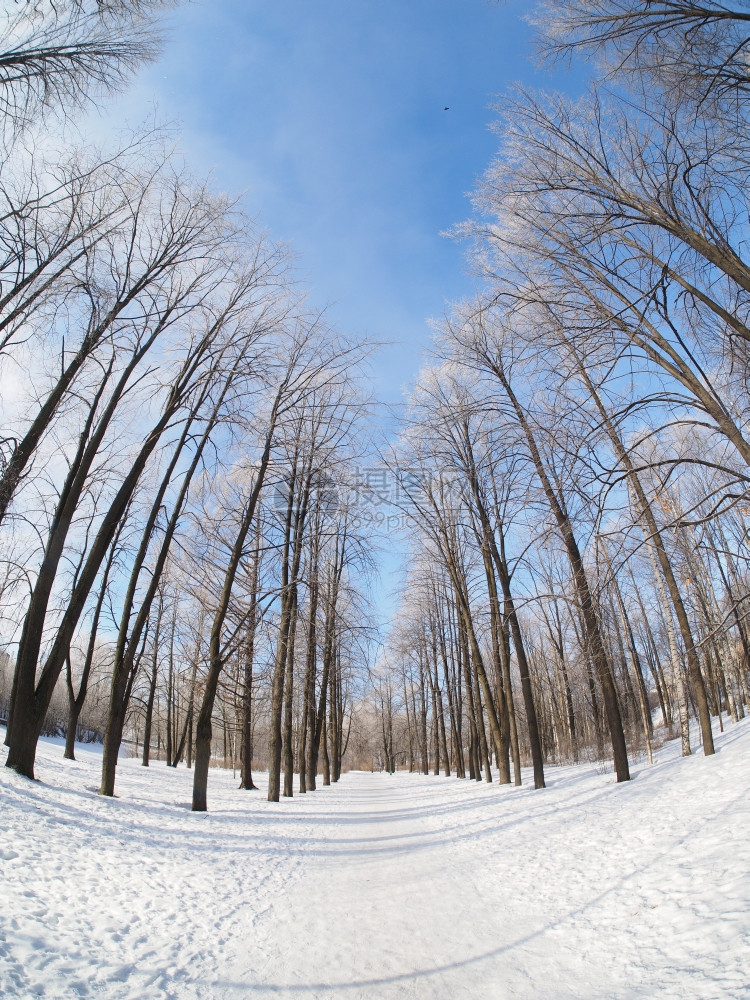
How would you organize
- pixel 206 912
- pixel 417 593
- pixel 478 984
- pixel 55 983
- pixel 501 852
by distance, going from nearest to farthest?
pixel 55 983 < pixel 478 984 < pixel 206 912 < pixel 501 852 < pixel 417 593

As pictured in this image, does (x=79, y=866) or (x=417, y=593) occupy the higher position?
(x=417, y=593)

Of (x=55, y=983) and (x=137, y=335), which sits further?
(x=137, y=335)

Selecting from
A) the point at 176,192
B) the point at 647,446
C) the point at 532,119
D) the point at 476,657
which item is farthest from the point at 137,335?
the point at 476,657

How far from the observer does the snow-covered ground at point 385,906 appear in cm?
311

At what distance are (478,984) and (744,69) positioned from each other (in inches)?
315

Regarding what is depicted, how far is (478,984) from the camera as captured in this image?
3.21 metres

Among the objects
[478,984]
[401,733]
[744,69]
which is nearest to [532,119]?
[744,69]

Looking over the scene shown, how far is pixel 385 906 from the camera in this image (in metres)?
4.76

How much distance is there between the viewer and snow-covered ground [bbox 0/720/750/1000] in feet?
10.2

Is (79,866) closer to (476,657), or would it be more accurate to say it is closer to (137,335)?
(137,335)

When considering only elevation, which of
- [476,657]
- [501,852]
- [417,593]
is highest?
[417,593]

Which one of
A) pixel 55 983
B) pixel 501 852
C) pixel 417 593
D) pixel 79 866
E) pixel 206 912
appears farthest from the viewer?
pixel 417 593

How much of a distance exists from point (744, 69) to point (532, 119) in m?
1.95

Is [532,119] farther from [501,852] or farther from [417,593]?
[417,593]
